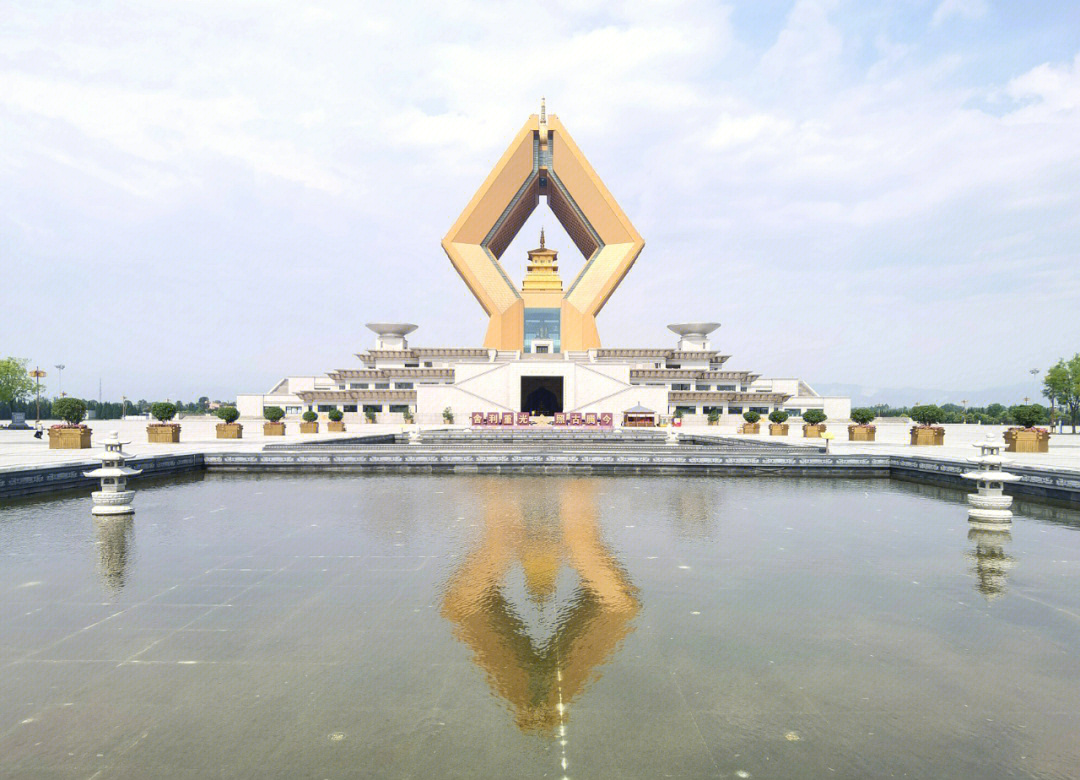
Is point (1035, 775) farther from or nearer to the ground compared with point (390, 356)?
nearer to the ground

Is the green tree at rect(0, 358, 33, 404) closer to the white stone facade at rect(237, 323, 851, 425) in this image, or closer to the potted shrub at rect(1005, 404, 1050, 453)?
the white stone facade at rect(237, 323, 851, 425)

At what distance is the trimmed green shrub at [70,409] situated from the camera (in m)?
23.4

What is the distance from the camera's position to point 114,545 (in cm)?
826

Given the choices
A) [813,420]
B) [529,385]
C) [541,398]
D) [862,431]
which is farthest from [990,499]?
[541,398]

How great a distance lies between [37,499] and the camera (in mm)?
12031

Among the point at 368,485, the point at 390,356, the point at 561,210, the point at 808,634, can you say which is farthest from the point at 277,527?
the point at 561,210

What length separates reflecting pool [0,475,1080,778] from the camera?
11.2 ft

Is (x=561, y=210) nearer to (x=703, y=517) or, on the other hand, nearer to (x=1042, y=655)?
(x=703, y=517)

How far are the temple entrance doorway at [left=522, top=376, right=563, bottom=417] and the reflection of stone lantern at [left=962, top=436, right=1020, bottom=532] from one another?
4379 cm

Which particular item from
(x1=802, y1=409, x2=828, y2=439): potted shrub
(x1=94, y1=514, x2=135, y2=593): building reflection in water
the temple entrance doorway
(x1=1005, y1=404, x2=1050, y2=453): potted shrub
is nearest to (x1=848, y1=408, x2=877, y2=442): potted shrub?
(x1=802, y1=409, x2=828, y2=439): potted shrub

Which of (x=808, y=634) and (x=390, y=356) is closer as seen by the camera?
(x=808, y=634)

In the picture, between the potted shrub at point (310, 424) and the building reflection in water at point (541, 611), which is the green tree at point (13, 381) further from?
the building reflection in water at point (541, 611)

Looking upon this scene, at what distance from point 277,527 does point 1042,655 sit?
→ 914 cm

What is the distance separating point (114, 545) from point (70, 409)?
65.2 feet
